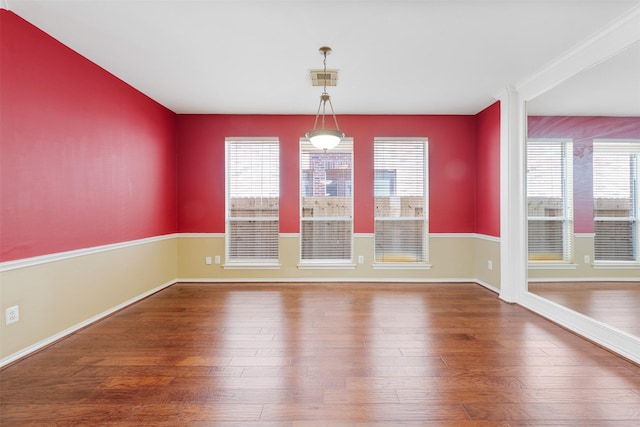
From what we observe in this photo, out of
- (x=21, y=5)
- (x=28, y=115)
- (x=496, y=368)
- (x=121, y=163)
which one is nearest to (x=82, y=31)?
(x=21, y=5)

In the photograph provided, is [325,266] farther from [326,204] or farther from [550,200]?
[550,200]

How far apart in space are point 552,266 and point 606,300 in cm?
71

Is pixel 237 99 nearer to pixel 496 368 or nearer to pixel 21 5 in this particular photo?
pixel 21 5

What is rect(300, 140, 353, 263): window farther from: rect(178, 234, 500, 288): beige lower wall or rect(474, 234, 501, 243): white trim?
rect(474, 234, 501, 243): white trim

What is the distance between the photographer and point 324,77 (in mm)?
3422

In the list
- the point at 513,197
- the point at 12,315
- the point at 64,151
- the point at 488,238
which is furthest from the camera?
the point at 488,238

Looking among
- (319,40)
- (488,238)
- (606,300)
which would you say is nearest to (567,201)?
(606,300)

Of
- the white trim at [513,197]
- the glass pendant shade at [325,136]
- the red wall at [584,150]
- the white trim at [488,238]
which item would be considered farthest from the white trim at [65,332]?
the red wall at [584,150]

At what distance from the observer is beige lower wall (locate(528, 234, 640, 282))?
2615mm

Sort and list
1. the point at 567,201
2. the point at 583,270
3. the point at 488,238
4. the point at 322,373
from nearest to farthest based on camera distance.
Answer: the point at 322,373
the point at 583,270
the point at 567,201
the point at 488,238

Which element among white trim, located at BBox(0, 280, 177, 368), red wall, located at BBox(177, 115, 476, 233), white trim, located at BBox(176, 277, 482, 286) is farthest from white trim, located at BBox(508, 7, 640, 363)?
white trim, located at BBox(0, 280, 177, 368)

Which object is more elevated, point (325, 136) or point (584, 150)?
point (325, 136)

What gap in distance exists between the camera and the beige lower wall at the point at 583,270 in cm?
262

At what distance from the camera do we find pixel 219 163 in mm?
4953
